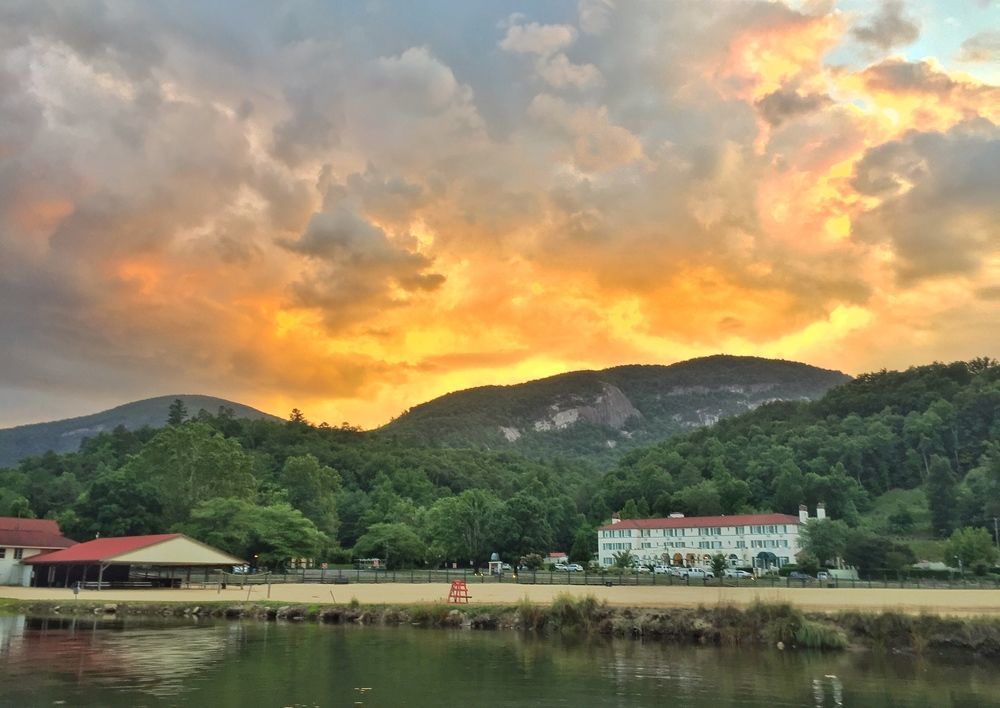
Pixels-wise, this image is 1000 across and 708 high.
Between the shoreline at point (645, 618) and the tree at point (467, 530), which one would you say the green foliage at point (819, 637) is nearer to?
the shoreline at point (645, 618)

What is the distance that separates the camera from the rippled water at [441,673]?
1908 cm

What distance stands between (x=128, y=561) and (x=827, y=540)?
73.3 meters

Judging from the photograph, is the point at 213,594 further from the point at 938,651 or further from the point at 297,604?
the point at 938,651

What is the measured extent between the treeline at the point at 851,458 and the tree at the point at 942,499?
0.49 ft

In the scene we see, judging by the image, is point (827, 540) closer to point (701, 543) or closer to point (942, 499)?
point (701, 543)

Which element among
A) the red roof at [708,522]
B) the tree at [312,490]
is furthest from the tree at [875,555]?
the tree at [312,490]

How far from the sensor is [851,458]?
140 m

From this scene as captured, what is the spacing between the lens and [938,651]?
29.3m

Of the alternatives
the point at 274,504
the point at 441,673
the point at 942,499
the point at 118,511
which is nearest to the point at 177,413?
the point at 274,504

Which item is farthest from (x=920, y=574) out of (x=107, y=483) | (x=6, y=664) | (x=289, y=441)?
(x=289, y=441)

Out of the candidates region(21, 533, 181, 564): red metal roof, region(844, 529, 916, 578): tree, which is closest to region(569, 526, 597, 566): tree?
region(844, 529, 916, 578): tree

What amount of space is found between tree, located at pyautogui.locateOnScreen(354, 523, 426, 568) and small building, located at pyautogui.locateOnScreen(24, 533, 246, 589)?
2460 centimetres

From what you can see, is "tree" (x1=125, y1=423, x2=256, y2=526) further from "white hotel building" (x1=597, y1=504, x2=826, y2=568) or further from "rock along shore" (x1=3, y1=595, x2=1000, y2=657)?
"white hotel building" (x1=597, y1=504, x2=826, y2=568)

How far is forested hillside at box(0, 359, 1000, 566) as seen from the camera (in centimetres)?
7825
